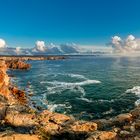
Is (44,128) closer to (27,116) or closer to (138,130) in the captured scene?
(27,116)

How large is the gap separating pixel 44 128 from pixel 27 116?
2.93 meters

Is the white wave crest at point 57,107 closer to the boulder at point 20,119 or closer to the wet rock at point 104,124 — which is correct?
the wet rock at point 104,124

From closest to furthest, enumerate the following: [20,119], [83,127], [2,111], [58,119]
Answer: [20,119] < [83,127] < [58,119] < [2,111]

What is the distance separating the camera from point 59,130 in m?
23.4

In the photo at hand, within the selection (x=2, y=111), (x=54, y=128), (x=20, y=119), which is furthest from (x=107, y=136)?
(x=2, y=111)

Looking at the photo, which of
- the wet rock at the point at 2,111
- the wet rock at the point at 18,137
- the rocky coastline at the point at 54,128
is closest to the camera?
the wet rock at the point at 18,137

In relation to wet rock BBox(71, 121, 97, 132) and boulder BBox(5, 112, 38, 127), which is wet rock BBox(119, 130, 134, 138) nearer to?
wet rock BBox(71, 121, 97, 132)

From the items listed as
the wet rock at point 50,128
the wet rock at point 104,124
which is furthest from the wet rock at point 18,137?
the wet rock at point 104,124

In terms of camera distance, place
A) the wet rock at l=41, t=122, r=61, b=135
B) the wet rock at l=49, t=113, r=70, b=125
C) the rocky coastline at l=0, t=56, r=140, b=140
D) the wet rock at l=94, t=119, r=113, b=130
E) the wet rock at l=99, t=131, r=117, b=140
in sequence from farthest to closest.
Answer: the wet rock at l=94, t=119, r=113, b=130 < the wet rock at l=49, t=113, r=70, b=125 < the wet rock at l=41, t=122, r=61, b=135 < the wet rock at l=99, t=131, r=117, b=140 < the rocky coastline at l=0, t=56, r=140, b=140

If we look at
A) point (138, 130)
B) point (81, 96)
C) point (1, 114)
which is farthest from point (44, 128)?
point (81, 96)

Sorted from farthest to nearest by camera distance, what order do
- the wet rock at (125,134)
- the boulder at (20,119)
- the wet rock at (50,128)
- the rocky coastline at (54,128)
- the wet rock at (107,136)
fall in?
the boulder at (20,119), the wet rock at (125,134), the wet rock at (50,128), the wet rock at (107,136), the rocky coastline at (54,128)

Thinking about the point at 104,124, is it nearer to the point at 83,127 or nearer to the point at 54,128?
the point at 83,127

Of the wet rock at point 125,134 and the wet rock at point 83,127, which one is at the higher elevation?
the wet rock at point 83,127

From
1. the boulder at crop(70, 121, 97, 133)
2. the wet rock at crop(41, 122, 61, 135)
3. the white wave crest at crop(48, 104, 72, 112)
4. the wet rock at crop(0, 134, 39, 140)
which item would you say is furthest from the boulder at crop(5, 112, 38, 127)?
the white wave crest at crop(48, 104, 72, 112)
